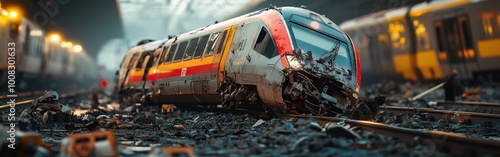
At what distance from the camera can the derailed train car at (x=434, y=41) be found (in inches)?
591

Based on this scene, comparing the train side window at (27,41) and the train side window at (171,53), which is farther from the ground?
the train side window at (27,41)

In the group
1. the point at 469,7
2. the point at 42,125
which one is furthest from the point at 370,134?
the point at 469,7

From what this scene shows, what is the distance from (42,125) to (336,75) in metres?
5.08

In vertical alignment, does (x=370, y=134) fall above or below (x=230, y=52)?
below

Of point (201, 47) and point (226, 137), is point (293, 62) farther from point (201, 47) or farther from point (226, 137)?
point (201, 47)

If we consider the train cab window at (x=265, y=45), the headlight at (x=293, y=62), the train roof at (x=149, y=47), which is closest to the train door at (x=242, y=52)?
the train cab window at (x=265, y=45)

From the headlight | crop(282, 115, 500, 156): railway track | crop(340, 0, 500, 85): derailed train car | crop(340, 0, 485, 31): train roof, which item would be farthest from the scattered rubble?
crop(340, 0, 485, 31): train roof

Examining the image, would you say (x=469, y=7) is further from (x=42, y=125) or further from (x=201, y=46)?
(x=42, y=125)

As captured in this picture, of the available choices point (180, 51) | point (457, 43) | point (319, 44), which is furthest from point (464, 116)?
point (457, 43)

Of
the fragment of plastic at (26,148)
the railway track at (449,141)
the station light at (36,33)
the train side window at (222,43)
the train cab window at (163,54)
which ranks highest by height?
the station light at (36,33)

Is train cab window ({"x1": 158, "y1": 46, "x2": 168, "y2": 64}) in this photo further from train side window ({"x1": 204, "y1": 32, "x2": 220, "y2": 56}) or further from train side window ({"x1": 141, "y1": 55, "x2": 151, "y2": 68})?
train side window ({"x1": 204, "y1": 32, "x2": 220, "y2": 56})

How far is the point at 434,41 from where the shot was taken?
56.3 ft

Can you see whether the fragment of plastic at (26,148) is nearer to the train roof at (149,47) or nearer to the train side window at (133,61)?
the train roof at (149,47)

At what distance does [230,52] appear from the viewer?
8.96 metres
